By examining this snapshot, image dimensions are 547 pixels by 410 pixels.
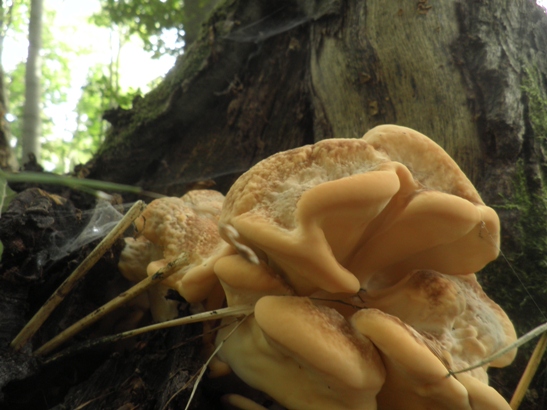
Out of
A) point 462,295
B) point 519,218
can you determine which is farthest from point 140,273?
point 519,218

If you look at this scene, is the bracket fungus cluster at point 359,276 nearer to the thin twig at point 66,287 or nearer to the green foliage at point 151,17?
the thin twig at point 66,287

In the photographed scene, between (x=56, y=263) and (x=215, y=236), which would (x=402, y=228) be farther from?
(x=56, y=263)

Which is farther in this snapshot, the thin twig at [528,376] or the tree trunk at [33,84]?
the tree trunk at [33,84]

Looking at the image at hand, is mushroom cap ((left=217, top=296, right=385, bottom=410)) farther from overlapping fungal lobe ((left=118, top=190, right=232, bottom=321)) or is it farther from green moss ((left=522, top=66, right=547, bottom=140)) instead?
green moss ((left=522, top=66, right=547, bottom=140))

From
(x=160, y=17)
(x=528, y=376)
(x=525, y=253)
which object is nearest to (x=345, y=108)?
(x=525, y=253)

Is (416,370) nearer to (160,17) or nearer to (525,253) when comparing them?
(525,253)

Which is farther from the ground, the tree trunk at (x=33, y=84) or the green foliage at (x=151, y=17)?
the green foliage at (x=151, y=17)

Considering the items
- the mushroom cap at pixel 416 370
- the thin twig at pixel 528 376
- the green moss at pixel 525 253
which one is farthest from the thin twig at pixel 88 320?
the green moss at pixel 525 253
